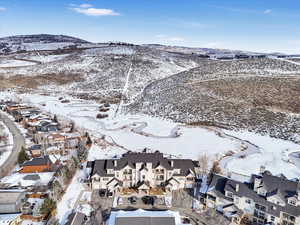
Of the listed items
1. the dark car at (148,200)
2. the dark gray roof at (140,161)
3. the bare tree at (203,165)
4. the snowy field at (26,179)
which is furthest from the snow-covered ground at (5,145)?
the bare tree at (203,165)

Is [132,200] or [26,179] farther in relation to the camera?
[26,179]

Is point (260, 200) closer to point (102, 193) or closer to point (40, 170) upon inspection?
point (102, 193)

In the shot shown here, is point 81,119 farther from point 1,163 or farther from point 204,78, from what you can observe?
point 204,78

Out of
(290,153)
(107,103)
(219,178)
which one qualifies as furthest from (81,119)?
(290,153)

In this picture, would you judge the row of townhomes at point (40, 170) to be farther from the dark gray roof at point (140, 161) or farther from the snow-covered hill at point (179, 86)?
the snow-covered hill at point (179, 86)

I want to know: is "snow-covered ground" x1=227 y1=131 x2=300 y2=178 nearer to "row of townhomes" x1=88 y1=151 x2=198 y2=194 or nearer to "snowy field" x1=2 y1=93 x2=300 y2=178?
"snowy field" x1=2 y1=93 x2=300 y2=178

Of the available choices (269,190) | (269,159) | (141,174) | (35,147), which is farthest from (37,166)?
(269,159)
